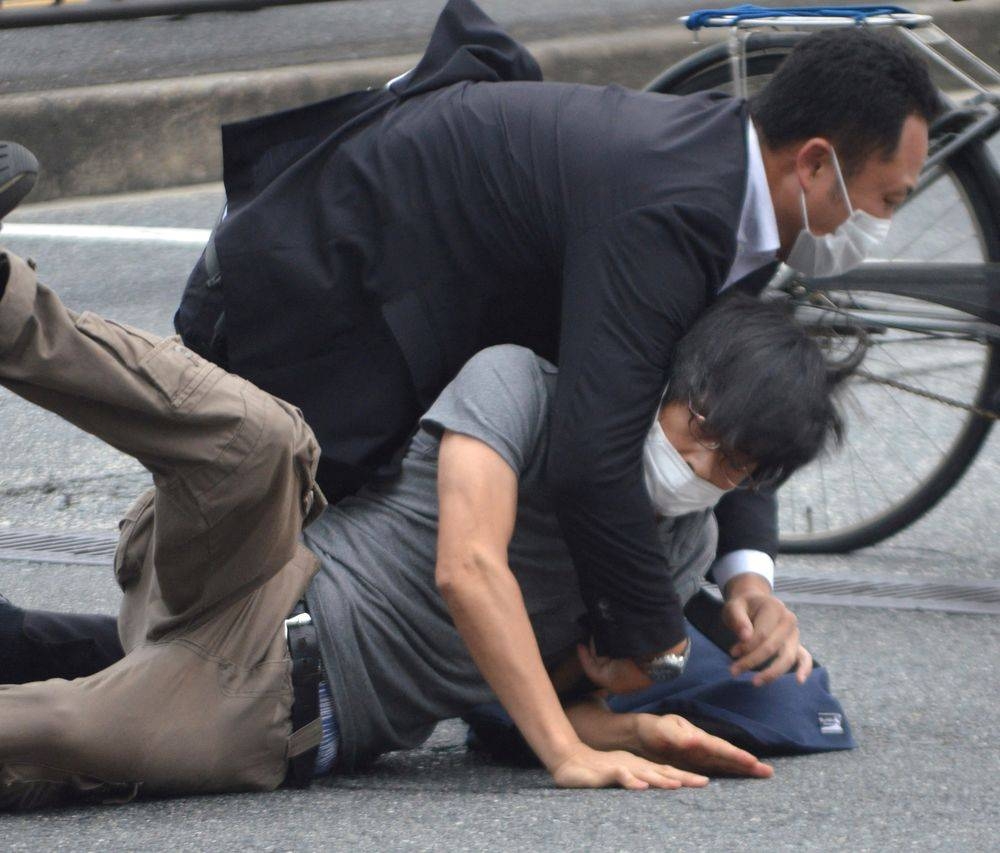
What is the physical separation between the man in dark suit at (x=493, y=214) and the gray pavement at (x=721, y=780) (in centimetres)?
25

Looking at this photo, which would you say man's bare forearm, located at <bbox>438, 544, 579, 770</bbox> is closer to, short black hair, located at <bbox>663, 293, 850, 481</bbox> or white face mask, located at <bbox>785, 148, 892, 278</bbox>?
short black hair, located at <bbox>663, 293, 850, 481</bbox>

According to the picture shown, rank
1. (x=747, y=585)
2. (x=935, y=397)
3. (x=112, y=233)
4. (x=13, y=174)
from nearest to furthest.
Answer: (x=13, y=174) < (x=747, y=585) < (x=935, y=397) < (x=112, y=233)

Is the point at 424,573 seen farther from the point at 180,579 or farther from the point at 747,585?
the point at 747,585

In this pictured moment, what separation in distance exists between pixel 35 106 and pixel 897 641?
433cm

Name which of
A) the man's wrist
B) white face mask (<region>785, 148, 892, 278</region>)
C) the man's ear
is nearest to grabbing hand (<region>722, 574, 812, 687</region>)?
the man's wrist

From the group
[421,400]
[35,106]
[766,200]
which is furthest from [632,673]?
[35,106]

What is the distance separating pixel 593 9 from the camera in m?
7.75

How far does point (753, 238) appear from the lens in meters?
2.50

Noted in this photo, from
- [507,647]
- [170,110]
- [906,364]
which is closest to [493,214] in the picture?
[507,647]

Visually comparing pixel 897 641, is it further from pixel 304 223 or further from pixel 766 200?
pixel 304 223

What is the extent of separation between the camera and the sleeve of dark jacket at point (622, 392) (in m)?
2.17

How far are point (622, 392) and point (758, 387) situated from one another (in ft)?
0.62

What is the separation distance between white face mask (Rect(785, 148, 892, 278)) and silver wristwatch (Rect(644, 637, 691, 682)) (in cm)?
72

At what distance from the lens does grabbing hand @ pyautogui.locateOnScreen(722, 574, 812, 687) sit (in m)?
2.40
